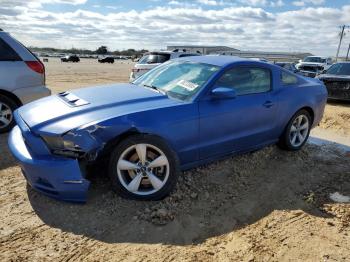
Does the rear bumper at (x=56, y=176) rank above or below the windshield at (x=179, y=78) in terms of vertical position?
below

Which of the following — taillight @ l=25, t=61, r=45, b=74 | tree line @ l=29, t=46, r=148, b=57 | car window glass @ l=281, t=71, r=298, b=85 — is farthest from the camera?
tree line @ l=29, t=46, r=148, b=57

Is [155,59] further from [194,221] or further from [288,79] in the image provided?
[194,221]

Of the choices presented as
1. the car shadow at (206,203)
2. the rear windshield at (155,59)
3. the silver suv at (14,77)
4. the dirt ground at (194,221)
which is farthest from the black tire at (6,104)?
the rear windshield at (155,59)

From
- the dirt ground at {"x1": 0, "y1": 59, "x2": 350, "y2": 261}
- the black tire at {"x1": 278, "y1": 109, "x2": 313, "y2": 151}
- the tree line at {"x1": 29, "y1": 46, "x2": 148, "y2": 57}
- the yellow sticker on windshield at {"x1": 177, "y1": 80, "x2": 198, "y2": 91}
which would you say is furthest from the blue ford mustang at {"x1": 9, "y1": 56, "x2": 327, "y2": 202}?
the tree line at {"x1": 29, "y1": 46, "x2": 148, "y2": 57}

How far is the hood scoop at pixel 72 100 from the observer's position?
422 cm

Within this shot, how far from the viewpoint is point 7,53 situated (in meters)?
6.67

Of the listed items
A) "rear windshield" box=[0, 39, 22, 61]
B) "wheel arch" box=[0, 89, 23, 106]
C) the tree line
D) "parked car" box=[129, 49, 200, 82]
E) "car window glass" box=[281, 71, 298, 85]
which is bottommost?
the tree line

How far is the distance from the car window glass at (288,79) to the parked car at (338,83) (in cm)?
695

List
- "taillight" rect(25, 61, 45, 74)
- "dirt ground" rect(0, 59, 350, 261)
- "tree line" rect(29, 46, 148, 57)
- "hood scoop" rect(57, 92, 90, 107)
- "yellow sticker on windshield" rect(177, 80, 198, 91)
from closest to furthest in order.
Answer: "dirt ground" rect(0, 59, 350, 261)
"hood scoop" rect(57, 92, 90, 107)
"yellow sticker on windshield" rect(177, 80, 198, 91)
"taillight" rect(25, 61, 45, 74)
"tree line" rect(29, 46, 148, 57)

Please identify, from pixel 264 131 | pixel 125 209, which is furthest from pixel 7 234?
pixel 264 131

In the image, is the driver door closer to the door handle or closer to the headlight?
the door handle

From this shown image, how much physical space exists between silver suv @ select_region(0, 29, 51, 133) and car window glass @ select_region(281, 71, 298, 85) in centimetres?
430

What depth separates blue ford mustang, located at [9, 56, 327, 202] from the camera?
371 cm

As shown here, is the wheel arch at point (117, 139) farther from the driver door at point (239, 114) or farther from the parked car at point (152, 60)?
the parked car at point (152, 60)
